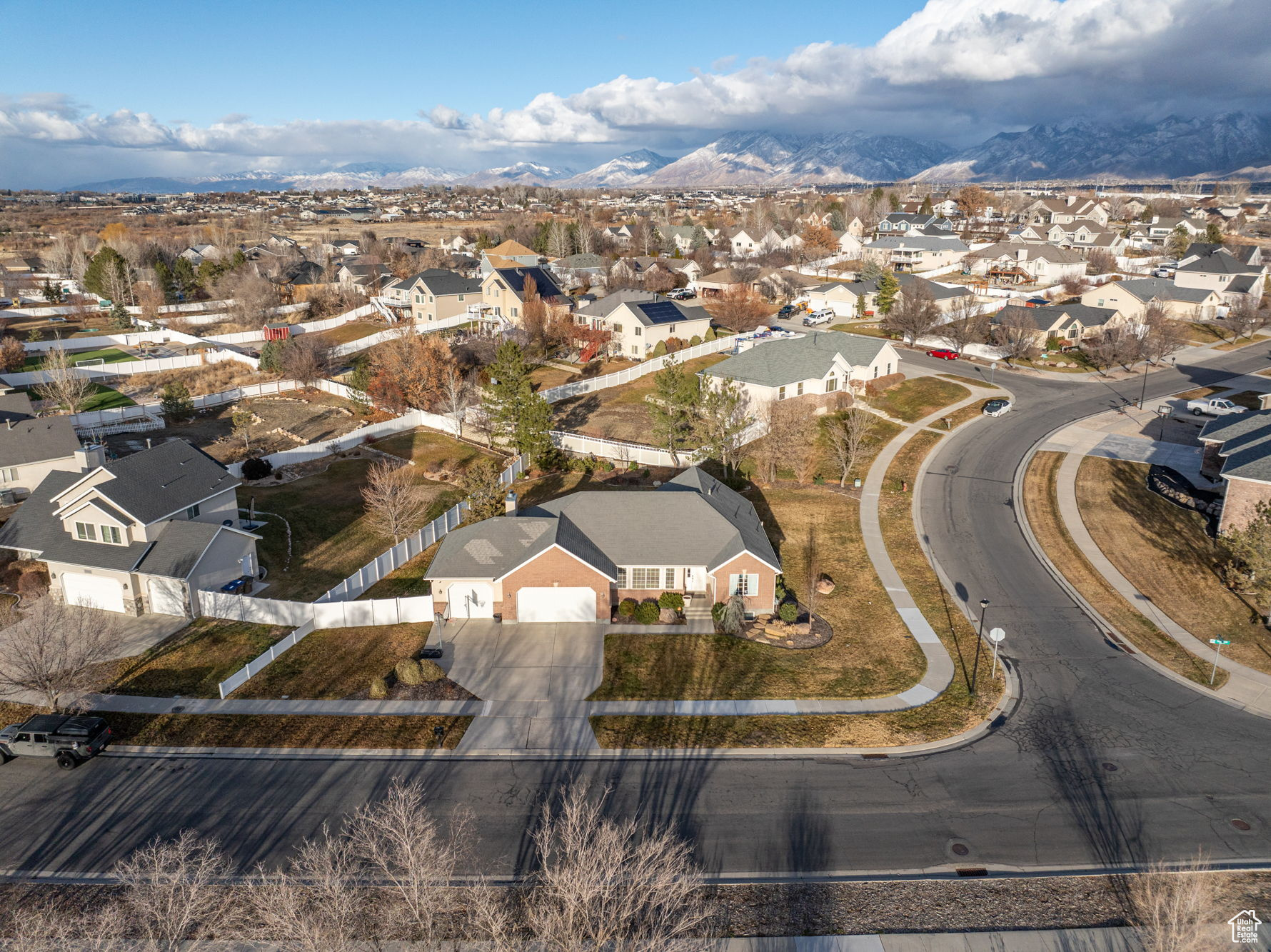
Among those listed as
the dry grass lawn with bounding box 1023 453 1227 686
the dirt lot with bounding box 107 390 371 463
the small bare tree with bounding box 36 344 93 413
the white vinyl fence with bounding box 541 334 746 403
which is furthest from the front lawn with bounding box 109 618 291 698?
the small bare tree with bounding box 36 344 93 413

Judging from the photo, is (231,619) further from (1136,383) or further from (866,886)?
(1136,383)

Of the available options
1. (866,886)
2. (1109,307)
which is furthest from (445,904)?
(1109,307)

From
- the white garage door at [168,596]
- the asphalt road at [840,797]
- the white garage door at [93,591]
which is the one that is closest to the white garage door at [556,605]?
the asphalt road at [840,797]

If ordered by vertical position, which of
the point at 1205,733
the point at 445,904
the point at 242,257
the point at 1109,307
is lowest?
the point at 1205,733

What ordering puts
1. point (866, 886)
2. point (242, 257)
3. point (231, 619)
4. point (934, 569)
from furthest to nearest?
point (242, 257) → point (934, 569) → point (231, 619) → point (866, 886)

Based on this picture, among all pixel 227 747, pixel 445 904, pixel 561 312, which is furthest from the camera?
pixel 561 312

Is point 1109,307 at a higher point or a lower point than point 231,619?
higher
